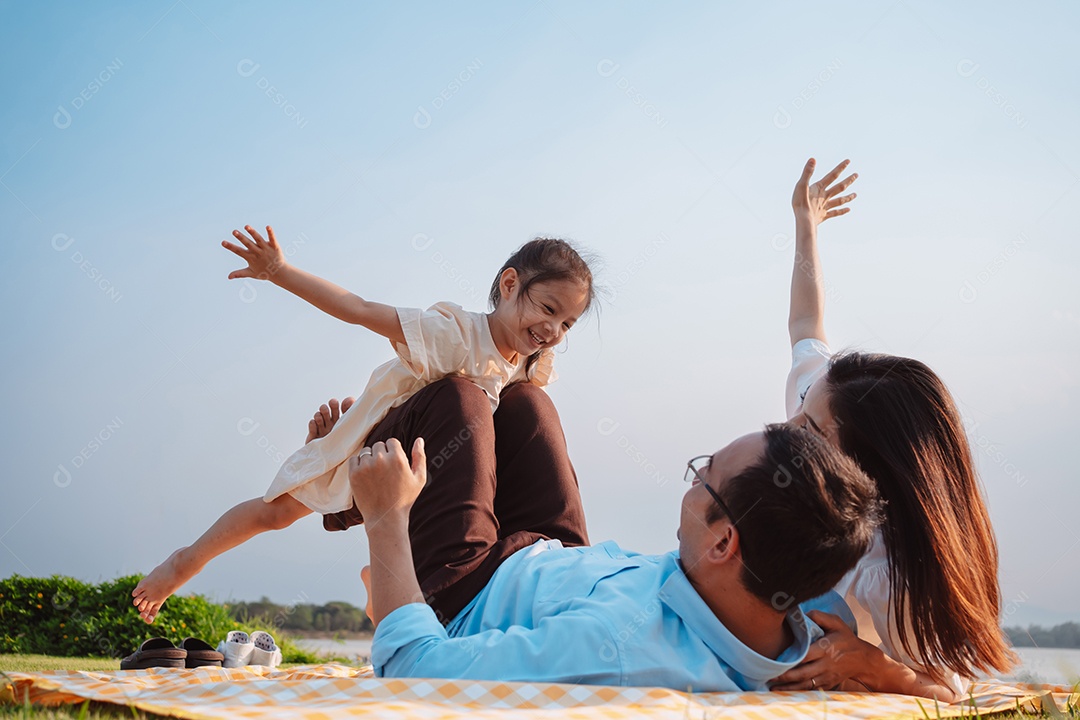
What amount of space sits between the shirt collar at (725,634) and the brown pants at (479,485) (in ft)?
1.82

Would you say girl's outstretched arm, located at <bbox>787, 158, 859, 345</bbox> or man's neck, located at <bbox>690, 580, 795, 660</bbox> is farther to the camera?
girl's outstretched arm, located at <bbox>787, 158, 859, 345</bbox>

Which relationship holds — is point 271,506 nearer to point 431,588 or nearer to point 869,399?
point 431,588

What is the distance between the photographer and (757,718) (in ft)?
5.83

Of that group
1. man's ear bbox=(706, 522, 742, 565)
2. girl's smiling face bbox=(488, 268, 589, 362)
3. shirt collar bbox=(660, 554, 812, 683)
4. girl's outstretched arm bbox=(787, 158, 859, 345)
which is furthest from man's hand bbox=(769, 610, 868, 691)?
girl's smiling face bbox=(488, 268, 589, 362)

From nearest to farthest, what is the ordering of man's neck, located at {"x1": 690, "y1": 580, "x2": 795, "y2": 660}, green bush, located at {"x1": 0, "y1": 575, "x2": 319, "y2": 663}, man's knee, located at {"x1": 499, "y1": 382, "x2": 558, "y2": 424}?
1. man's neck, located at {"x1": 690, "y1": 580, "x2": 795, "y2": 660}
2. man's knee, located at {"x1": 499, "y1": 382, "x2": 558, "y2": 424}
3. green bush, located at {"x1": 0, "y1": 575, "x2": 319, "y2": 663}

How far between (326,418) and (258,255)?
0.87 m

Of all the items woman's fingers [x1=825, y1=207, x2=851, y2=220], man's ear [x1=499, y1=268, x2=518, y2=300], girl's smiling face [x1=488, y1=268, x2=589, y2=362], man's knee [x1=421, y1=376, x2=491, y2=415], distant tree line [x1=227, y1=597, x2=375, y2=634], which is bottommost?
distant tree line [x1=227, y1=597, x2=375, y2=634]

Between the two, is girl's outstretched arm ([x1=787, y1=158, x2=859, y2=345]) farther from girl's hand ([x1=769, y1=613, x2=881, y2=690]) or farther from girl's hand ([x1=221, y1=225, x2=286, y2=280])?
girl's hand ([x1=221, y1=225, x2=286, y2=280])

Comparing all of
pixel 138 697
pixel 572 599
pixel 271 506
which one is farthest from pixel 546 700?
pixel 271 506

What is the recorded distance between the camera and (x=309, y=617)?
25.3 feet

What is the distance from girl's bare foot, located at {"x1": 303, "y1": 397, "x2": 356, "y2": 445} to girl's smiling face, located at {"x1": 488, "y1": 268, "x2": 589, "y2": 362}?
72 centimetres

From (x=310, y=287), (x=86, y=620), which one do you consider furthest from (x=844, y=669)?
(x=86, y=620)

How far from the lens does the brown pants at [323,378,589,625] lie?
2.36m

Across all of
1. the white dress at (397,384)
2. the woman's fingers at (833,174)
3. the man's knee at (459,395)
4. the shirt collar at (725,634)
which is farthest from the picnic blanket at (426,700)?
the woman's fingers at (833,174)
